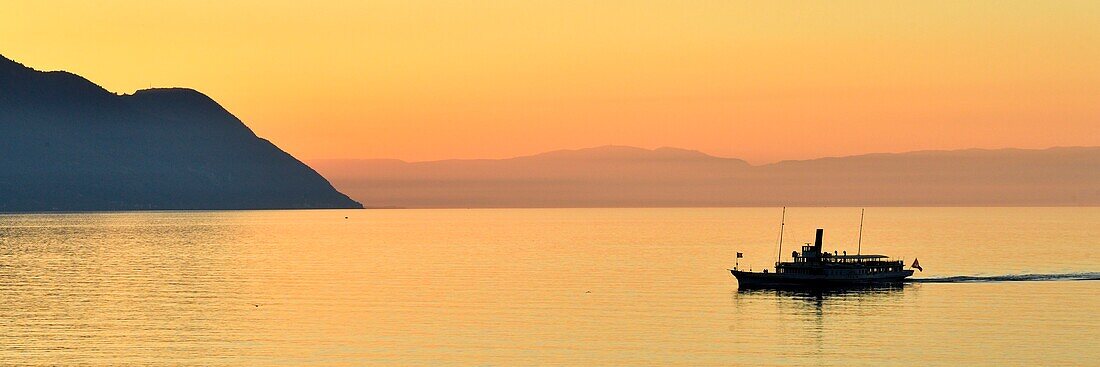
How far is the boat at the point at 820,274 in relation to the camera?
135 meters

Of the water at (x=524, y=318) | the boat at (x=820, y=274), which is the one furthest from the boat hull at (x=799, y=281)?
the water at (x=524, y=318)

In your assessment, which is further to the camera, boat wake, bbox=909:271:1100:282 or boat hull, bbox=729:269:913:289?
boat wake, bbox=909:271:1100:282

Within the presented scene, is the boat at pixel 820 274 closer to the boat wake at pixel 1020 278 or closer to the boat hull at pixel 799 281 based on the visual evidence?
the boat hull at pixel 799 281

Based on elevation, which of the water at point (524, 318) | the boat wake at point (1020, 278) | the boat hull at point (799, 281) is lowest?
the water at point (524, 318)

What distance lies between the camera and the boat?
5310 inches

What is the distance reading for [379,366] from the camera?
7662 cm

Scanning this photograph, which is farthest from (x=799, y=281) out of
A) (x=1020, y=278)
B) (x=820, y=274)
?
(x=1020, y=278)

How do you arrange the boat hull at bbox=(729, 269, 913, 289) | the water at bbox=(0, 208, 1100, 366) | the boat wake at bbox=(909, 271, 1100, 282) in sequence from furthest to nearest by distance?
1. the boat wake at bbox=(909, 271, 1100, 282)
2. the boat hull at bbox=(729, 269, 913, 289)
3. the water at bbox=(0, 208, 1100, 366)

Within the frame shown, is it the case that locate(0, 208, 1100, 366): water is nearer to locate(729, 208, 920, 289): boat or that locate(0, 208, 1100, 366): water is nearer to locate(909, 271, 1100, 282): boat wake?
locate(909, 271, 1100, 282): boat wake

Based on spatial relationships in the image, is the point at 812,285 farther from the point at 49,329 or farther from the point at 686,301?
the point at 49,329

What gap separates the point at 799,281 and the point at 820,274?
2.67 m

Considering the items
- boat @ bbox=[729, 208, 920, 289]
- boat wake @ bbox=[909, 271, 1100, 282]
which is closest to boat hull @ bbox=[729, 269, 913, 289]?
boat @ bbox=[729, 208, 920, 289]

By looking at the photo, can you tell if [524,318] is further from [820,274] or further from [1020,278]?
[1020,278]

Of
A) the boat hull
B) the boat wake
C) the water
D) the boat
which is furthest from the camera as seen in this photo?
the boat wake
